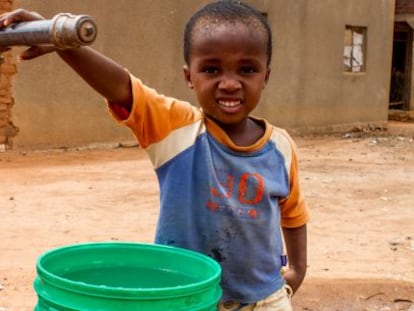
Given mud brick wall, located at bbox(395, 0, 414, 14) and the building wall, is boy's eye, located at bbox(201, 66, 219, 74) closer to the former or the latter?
the building wall

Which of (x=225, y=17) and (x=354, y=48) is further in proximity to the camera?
(x=354, y=48)

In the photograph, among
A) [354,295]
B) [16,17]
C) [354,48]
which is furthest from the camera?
[354,48]

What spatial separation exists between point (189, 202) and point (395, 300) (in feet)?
8.56

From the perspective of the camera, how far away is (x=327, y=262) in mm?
4777

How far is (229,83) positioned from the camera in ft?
5.60

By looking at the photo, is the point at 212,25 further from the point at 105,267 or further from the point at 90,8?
the point at 90,8

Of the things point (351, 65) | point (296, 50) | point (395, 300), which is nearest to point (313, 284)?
point (395, 300)

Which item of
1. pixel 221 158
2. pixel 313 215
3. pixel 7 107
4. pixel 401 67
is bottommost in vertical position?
pixel 313 215

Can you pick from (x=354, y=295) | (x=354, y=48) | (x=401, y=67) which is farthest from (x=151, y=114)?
(x=401, y=67)

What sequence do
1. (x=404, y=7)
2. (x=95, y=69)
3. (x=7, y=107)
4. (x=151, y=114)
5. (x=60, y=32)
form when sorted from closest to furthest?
(x=60, y=32), (x=95, y=69), (x=151, y=114), (x=7, y=107), (x=404, y=7)

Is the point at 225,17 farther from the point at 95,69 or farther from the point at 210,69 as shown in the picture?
the point at 95,69

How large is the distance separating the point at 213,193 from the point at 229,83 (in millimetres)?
260

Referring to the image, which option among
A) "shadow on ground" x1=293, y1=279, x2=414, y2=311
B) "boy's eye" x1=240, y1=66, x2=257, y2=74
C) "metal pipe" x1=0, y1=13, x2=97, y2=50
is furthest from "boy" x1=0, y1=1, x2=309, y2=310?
"shadow on ground" x1=293, y1=279, x2=414, y2=311

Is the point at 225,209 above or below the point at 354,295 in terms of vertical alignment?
above
